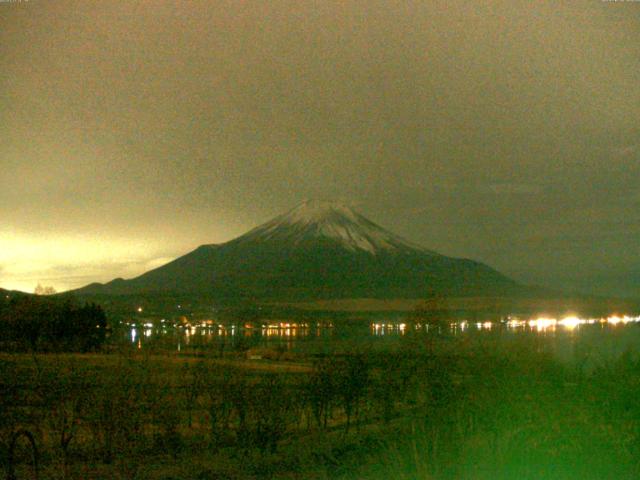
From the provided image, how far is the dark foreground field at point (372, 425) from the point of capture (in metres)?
9.70

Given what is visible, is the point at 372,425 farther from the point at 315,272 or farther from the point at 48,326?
the point at 315,272

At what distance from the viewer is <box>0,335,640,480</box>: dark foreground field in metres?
9.70

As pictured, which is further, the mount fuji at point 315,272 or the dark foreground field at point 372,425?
the mount fuji at point 315,272

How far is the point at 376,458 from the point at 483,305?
102616mm

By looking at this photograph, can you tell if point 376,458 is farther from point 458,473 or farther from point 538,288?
point 538,288

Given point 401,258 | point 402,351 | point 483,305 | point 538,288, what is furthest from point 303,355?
point 401,258

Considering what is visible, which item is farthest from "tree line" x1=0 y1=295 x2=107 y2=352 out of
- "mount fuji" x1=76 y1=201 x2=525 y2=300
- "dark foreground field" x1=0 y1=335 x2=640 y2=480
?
"mount fuji" x1=76 y1=201 x2=525 y2=300

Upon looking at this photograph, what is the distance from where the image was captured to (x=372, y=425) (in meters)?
17.9

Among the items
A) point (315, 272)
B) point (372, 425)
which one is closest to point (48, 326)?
point (372, 425)

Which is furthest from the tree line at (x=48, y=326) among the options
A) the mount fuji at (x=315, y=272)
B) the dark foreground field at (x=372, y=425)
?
the mount fuji at (x=315, y=272)

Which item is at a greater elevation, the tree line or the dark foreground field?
the tree line

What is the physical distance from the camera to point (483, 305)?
111 meters

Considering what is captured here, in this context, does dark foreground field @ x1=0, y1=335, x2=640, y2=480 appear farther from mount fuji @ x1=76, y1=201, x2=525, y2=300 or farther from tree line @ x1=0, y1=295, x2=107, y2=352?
mount fuji @ x1=76, y1=201, x2=525, y2=300

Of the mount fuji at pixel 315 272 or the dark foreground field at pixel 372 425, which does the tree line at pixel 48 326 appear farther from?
the mount fuji at pixel 315 272
